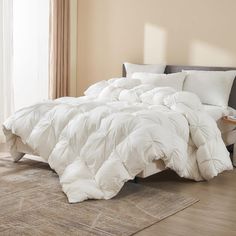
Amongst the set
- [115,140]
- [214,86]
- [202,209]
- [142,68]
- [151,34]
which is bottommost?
[202,209]

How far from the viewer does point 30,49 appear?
6.23 m

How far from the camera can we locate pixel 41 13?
628 cm

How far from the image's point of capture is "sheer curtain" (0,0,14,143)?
18.4ft

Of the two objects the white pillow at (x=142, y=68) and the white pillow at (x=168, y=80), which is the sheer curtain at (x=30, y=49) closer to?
the white pillow at (x=142, y=68)

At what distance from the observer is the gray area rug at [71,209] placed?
2.88 metres

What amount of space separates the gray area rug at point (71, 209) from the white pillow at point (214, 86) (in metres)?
1.73

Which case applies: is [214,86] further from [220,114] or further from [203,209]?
[203,209]

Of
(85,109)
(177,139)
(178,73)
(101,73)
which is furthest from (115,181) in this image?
(101,73)

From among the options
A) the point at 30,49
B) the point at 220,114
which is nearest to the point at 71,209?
the point at 220,114

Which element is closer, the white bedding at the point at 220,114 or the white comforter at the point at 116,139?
the white comforter at the point at 116,139

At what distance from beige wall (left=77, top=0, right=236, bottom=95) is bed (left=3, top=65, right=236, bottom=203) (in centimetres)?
117

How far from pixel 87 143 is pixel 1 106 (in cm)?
229

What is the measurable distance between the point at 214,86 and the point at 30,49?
2.55 metres

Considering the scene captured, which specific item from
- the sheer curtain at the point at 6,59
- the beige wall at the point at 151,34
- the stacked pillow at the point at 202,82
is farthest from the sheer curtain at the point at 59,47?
the stacked pillow at the point at 202,82
